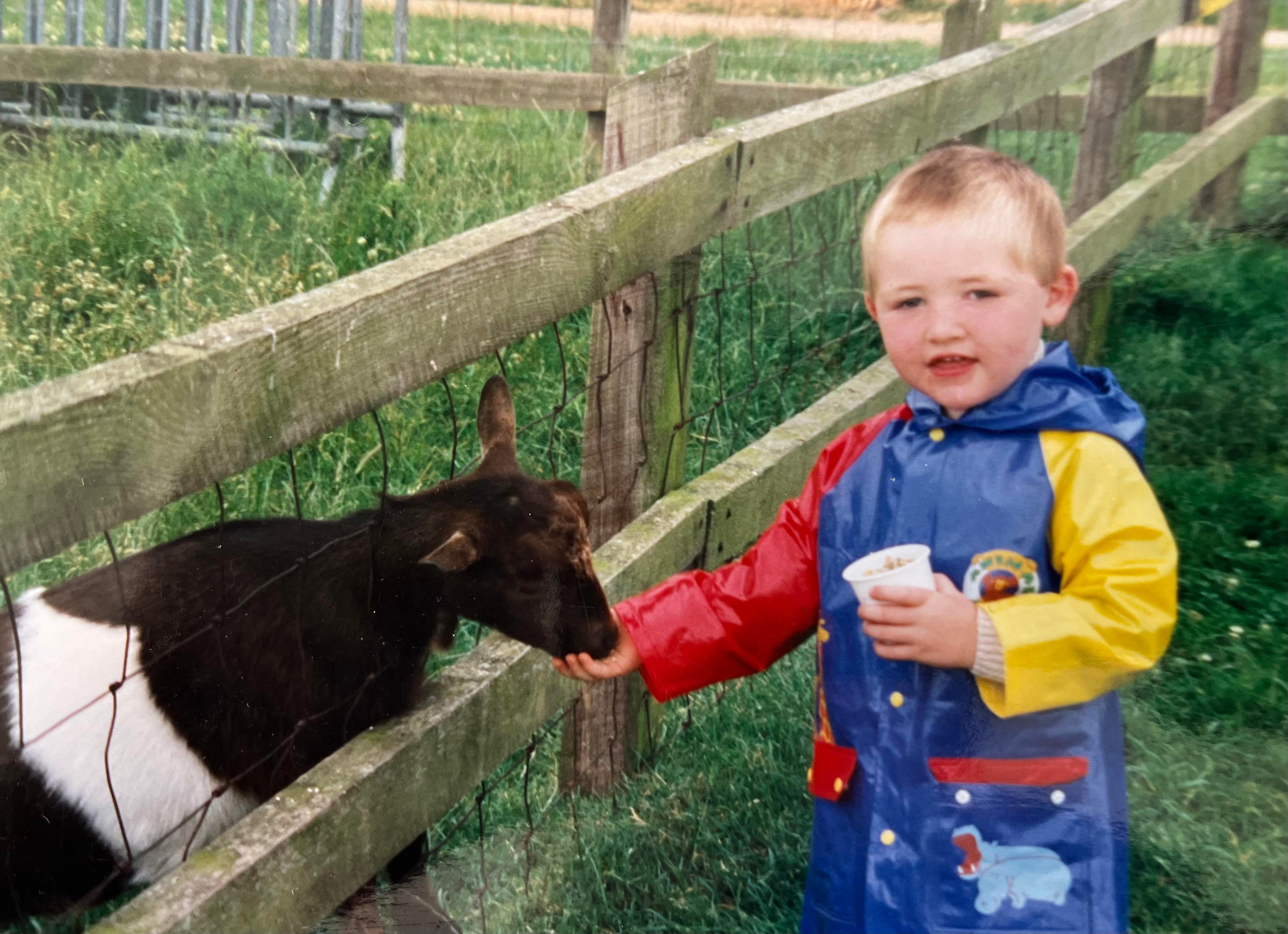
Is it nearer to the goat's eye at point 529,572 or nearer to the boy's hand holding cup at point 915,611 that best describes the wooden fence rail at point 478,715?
the goat's eye at point 529,572

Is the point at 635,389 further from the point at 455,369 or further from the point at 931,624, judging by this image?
the point at 931,624

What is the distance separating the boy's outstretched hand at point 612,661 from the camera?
1.95 meters

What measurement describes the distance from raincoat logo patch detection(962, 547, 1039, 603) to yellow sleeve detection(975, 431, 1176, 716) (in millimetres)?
25

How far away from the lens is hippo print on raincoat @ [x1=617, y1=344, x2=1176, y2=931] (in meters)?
1.55

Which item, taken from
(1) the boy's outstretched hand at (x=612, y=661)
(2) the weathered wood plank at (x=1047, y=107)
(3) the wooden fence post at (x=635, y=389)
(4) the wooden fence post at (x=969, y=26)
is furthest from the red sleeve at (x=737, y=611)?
(4) the wooden fence post at (x=969, y=26)

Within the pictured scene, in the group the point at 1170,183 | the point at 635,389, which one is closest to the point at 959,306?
the point at 635,389

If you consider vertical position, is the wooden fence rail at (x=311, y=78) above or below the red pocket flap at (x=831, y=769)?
above

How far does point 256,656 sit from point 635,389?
0.95 m

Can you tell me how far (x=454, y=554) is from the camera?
6.01 ft

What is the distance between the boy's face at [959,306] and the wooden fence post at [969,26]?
1634mm

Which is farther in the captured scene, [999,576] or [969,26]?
[969,26]

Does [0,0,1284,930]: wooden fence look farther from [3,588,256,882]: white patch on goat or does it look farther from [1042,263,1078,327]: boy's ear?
[1042,263,1078,327]: boy's ear

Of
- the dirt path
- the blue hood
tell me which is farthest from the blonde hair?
the dirt path

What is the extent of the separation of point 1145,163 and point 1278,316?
2.04 feet
